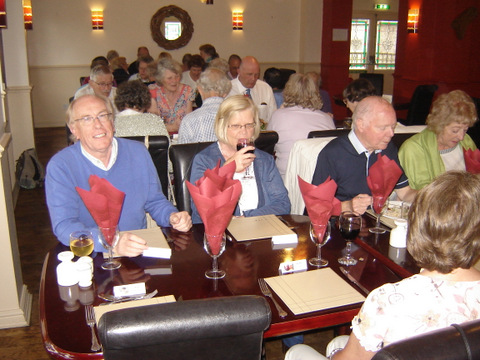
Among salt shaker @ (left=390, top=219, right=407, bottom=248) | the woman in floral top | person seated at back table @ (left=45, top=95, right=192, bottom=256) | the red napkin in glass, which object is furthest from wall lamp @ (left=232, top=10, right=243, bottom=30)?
the red napkin in glass

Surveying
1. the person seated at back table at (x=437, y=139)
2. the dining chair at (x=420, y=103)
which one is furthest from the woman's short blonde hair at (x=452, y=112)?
the dining chair at (x=420, y=103)

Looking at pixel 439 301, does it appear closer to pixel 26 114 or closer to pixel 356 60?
pixel 26 114

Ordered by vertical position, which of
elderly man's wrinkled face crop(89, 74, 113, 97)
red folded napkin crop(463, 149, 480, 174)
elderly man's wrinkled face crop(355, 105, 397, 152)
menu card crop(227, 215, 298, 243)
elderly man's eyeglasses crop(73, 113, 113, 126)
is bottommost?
menu card crop(227, 215, 298, 243)

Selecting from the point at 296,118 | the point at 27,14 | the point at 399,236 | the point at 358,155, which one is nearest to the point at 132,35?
the point at 27,14

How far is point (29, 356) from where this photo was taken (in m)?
2.57

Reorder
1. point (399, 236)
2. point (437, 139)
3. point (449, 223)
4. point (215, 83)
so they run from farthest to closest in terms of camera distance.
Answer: point (215, 83) < point (437, 139) < point (399, 236) < point (449, 223)

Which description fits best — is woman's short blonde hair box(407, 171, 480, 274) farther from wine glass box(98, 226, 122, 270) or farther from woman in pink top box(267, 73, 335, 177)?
woman in pink top box(267, 73, 335, 177)

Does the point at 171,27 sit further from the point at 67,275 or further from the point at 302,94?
the point at 67,275

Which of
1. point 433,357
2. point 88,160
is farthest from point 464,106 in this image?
point 433,357

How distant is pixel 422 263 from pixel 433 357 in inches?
15.8

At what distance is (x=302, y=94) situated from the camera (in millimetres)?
4098

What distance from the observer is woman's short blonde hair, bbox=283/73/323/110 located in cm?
409

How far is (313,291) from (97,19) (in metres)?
9.46

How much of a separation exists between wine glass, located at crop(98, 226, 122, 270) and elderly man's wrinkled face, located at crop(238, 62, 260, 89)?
158 inches
